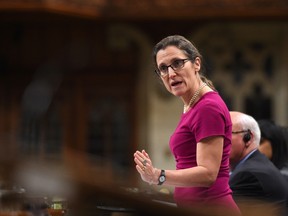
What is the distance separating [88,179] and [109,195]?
6cm

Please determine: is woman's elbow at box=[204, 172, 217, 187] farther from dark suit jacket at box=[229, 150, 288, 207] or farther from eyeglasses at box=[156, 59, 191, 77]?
dark suit jacket at box=[229, 150, 288, 207]

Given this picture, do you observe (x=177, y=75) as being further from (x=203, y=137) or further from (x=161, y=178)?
(x=161, y=178)

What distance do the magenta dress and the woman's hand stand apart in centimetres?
15

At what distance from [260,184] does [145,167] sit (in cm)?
136

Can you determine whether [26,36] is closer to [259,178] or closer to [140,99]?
[140,99]

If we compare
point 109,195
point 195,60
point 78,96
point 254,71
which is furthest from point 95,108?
Answer: point 109,195

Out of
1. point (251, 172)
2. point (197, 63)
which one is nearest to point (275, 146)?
point (251, 172)

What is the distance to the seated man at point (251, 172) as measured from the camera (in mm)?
4102

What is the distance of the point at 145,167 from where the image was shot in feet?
9.47

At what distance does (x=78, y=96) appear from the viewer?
11.8 m

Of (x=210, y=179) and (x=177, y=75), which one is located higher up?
(x=177, y=75)

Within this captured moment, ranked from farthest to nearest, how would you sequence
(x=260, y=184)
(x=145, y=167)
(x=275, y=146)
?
(x=275, y=146) < (x=260, y=184) < (x=145, y=167)

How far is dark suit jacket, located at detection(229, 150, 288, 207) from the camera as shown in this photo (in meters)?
4.10

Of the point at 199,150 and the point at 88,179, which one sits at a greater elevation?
the point at 199,150
